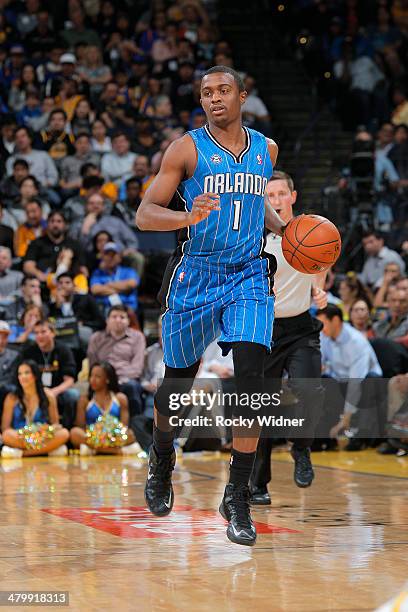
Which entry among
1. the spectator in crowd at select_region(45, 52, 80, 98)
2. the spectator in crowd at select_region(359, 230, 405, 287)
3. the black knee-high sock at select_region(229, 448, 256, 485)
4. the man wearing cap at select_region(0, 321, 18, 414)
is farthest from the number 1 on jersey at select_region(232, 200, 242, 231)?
the spectator in crowd at select_region(45, 52, 80, 98)

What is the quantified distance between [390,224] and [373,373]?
3.83 meters

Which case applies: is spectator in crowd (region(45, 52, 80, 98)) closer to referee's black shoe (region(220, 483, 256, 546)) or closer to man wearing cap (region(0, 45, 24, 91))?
man wearing cap (region(0, 45, 24, 91))

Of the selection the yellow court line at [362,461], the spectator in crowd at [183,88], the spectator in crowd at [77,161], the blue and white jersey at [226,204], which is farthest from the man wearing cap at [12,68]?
the blue and white jersey at [226,204]

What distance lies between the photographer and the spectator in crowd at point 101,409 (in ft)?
32.7

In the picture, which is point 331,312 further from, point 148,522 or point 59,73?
A: point 59,73

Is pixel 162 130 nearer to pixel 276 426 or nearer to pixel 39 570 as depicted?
pixel 276 426

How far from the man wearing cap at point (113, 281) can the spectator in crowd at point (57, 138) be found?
7.37 ft

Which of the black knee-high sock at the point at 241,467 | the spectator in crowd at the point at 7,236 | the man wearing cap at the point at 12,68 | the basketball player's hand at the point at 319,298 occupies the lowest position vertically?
the black knee-high sock at the point at 241,467

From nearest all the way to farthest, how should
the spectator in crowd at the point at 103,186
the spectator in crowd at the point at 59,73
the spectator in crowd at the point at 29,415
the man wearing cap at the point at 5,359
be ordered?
1. the spectator in crowd at the point at 29,415
2. the man wearing cap at the point at 5,359
3. the spectator in crowd at the point at 103,186
4. the spectator in crowd at the point at 59,73

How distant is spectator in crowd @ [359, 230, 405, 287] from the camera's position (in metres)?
12.7

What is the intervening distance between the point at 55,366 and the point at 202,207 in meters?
6.12

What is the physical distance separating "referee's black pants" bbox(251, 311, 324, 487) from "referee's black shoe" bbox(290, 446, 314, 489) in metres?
0.08

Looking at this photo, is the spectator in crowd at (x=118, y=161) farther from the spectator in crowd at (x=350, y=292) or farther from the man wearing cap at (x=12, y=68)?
the spectator in crowd at (x=350, y=292)

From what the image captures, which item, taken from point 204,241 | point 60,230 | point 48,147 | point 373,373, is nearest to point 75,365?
point 60,230
